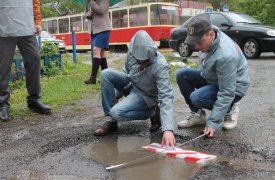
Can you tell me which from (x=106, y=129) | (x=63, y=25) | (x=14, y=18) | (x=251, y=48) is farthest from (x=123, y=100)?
(x=63, y=25)

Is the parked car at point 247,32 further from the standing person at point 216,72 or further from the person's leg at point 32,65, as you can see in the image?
the standing person at point 216,72

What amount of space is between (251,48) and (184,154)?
8716mm

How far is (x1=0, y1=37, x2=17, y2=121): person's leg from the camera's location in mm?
4207

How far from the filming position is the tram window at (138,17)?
1962 cm

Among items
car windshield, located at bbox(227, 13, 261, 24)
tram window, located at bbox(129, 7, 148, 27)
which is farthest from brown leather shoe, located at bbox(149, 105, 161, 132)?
tram window, located at bbox(129, 7, 148, 27)

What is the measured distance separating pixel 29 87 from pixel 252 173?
2803 mm

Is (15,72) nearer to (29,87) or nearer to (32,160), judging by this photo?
(29,87)

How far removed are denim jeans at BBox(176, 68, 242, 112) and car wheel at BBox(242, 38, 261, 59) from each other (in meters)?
7.55

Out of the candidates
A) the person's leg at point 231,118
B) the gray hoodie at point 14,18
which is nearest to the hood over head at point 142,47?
the person's leg at point 231,118

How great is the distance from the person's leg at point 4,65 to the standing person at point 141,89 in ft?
3.93

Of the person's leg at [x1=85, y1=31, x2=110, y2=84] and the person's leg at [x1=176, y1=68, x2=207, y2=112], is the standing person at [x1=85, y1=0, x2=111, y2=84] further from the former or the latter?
the person's leg at [x1=176, y1=68, x2=207, y2=112]

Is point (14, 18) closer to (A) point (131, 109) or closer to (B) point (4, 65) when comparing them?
(B) point (4, 65)

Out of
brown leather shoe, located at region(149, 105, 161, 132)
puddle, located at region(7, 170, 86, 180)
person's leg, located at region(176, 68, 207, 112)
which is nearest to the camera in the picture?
puddle, located at region(7, 170, 86, 180)

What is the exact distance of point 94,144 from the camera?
3.54 metres
